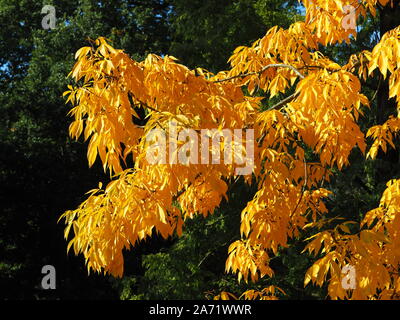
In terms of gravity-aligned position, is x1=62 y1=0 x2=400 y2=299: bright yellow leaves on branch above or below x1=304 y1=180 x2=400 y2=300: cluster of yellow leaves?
above

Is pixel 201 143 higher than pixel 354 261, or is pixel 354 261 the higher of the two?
pixel 201 143

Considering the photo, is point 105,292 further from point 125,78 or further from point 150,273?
point 125,78

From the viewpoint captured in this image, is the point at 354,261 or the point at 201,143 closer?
the point at 201,143

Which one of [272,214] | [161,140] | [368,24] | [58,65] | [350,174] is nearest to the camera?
[161,140]

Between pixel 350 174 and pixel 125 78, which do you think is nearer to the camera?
pixel 125 78

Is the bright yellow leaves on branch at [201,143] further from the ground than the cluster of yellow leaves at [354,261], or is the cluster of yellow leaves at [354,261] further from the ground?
the bright yellow leaves on branch at [201,143]

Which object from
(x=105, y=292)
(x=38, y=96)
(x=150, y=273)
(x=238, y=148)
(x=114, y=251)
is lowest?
(x=105, y=292)

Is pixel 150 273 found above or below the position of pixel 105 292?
above

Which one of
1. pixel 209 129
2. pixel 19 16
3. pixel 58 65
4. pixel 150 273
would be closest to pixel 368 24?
pixel 150 273

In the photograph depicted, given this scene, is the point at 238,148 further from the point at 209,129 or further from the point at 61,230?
the point at 61,230

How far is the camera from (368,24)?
836cm

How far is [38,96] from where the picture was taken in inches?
432

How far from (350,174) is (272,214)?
4.24 metres

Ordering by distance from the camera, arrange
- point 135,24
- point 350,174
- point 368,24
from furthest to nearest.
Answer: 1. point 135,24
2. point 368,24
3. point 350,174
